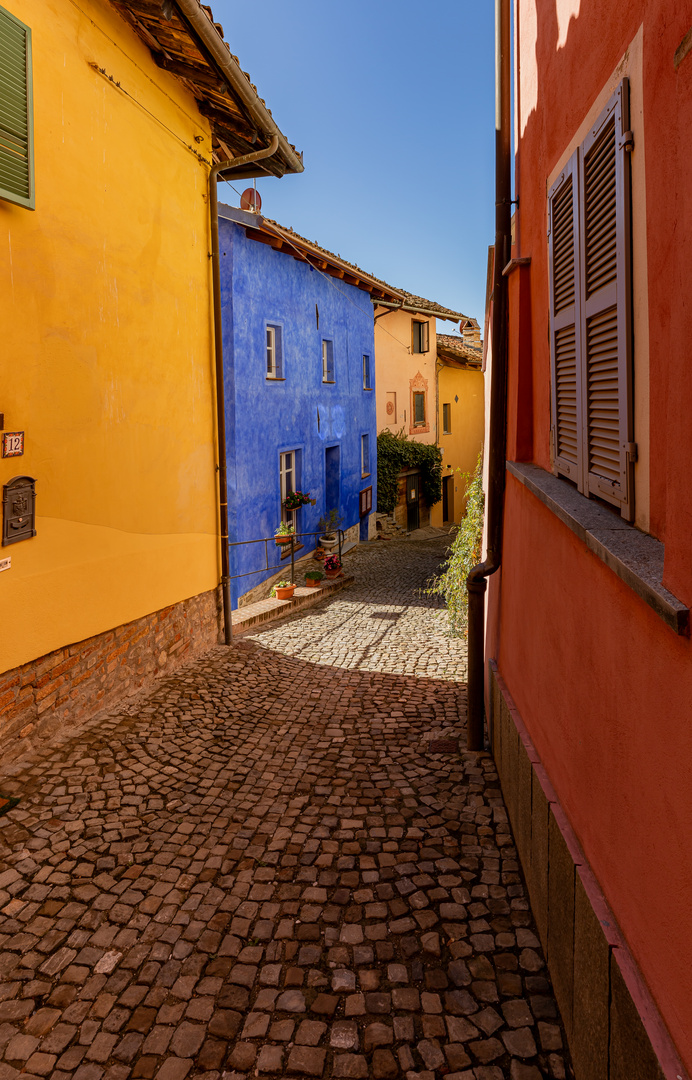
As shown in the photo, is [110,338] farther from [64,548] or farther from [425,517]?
[425,517]

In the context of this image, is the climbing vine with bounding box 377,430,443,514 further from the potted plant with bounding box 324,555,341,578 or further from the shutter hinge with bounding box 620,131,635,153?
the shutter hinge with bounding box 620,131,635,153

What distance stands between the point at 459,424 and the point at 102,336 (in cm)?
2437

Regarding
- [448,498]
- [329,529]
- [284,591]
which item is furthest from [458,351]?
[284,591]

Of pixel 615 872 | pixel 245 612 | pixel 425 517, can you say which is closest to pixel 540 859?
pixel 615 872

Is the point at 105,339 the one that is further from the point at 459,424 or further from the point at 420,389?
the point at 459,424

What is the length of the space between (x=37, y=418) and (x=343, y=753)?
11.0 ft

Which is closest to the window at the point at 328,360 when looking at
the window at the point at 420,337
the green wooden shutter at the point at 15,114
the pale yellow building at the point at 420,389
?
the pale yellow building at the point at 420,389

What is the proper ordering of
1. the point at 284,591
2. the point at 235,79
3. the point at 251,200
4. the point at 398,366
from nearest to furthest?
the point at 235,79 < the point at 284,591 < the point at 251,200 < the point at 398,366

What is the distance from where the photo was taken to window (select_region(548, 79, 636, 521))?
2.31 metres

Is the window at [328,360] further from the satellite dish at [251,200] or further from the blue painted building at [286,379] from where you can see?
the satellite dish at [251,200]

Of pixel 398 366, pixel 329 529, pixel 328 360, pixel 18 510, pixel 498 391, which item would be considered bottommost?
pixel 329 529

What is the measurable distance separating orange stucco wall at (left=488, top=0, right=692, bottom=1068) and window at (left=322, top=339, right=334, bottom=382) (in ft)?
45.8

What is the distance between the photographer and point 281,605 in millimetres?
11438

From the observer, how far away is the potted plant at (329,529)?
17.0 m
